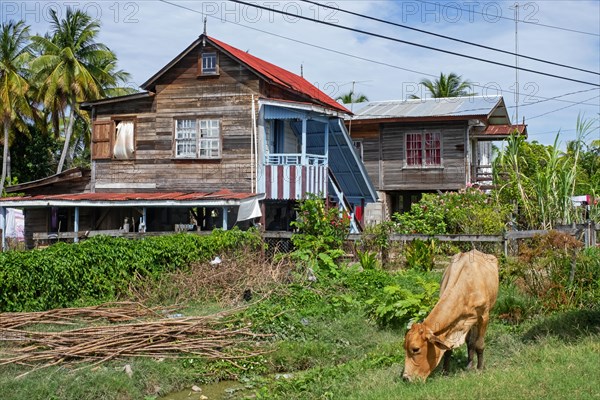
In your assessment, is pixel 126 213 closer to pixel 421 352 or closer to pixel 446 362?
pixel 446 362

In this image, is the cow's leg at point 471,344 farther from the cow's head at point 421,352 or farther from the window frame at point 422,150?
the window frame at point 422,150

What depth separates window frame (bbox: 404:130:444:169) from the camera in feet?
96.8

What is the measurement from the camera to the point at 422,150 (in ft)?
97.9

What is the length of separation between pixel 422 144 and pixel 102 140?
13.9 m

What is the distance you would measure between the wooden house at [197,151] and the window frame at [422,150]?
6644 millimetres

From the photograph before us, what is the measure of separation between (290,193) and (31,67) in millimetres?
24135

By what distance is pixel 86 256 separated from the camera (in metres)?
13.1

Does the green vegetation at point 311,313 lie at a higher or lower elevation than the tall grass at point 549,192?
lower

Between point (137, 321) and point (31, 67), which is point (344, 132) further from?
point (31, 67)

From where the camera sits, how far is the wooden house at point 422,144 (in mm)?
29062

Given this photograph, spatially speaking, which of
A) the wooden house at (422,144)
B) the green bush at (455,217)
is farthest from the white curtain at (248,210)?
the wooden house at (422,144)

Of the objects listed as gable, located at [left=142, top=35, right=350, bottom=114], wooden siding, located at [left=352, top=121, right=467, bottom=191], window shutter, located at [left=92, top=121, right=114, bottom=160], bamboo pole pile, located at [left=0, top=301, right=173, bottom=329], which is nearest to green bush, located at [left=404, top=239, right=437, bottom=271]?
gable, located at [left=142, top=35, right=350, bottom=114]

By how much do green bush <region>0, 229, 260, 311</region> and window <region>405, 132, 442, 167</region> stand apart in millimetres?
15839

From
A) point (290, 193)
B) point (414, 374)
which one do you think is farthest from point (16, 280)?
point (290, 193)
